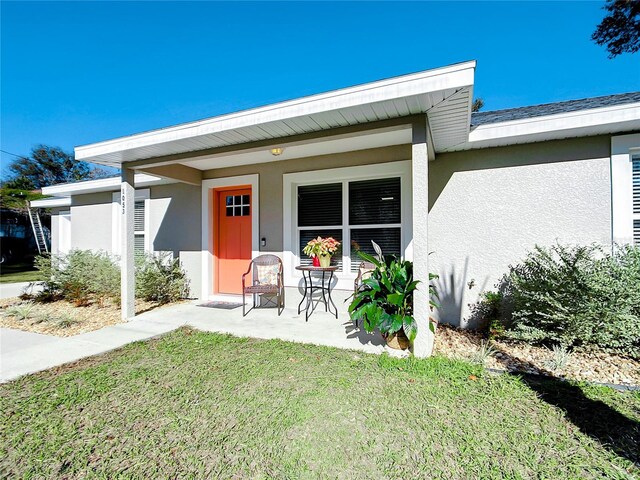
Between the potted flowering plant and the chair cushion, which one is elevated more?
the potted flowering plant

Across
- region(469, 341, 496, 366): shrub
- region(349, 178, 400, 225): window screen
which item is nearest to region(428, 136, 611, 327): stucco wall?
region(349, 178, 400, 225): window screen

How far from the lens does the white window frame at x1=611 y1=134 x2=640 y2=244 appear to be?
378cm

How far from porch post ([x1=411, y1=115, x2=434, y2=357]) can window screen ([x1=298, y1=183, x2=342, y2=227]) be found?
2.29 meters

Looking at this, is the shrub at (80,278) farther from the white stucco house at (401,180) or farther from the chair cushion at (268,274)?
the chair cushion at (268,274)

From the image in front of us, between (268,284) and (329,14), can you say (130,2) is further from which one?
(268,284)

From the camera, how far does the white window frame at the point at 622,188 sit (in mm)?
3775

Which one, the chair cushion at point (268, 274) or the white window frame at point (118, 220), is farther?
the white window frame at point (118, 220)

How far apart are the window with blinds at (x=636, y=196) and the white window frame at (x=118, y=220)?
28.9 feet

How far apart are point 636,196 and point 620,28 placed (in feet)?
18.2

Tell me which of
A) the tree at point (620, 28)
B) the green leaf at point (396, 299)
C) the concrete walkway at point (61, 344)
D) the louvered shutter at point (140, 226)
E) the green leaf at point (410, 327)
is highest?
the tree at point (620, 28)

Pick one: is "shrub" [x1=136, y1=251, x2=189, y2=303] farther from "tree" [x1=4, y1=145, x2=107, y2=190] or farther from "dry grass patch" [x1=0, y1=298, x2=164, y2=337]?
"tree" [x1=4, y1=145, x2=107, y2=190]

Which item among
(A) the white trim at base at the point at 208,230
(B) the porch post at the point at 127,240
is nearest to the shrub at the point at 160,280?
(A) the white trim at base at the point at 208,230

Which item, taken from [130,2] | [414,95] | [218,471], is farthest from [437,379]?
[130,2]

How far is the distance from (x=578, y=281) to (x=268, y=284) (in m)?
4.45
